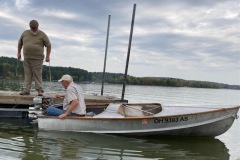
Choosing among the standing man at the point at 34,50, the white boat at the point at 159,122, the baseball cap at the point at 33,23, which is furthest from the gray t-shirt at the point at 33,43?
the white boat at the point at 159,122

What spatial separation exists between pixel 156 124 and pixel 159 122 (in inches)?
4.3

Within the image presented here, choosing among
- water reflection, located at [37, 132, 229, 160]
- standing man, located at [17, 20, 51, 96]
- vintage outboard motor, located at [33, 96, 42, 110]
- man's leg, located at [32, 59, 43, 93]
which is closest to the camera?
water reflection, located at [37, 132, 229, 160]

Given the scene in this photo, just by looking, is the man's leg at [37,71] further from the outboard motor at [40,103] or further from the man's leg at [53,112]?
the man's leg at [53,112]

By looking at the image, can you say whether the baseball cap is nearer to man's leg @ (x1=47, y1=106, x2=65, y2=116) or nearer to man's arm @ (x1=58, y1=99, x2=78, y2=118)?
man's leg @ (x1=47, y1=106, x2=65, y2=116)

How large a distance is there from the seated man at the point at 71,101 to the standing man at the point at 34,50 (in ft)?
7.26

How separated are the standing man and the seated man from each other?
2214 millimetres

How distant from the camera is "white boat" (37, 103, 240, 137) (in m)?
8.89

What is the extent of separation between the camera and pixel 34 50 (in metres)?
11.0

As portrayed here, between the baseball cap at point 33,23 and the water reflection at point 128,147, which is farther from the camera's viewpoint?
the baseball cap at point 33,23

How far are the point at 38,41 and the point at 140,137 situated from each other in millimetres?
4862

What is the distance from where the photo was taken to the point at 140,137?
368 inches

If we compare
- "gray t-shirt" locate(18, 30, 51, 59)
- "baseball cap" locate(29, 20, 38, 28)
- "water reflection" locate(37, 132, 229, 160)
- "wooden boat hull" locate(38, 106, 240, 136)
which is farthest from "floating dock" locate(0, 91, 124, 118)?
"baseball cap" locate(29, 20, 38, 28)

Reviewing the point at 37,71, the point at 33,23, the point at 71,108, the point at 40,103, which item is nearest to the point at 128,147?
the point at 71,108

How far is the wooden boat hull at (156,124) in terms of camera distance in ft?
29.2
